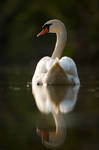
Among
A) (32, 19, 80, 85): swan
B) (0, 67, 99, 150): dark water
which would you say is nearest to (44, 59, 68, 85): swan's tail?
(32, 19, 80, 85): swan

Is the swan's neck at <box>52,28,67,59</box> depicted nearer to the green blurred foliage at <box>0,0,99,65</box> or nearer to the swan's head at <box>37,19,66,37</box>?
the swan's head at <box>37,19,66,37</box>

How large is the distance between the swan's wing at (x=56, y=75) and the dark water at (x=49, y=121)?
3.07ft

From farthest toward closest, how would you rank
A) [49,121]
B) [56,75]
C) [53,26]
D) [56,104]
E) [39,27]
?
1. [39,27]
2. [53,26]
3. [56,75]
4. [56,104]
5. [49,121]

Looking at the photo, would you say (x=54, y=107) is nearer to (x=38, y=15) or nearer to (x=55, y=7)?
(x=55, y=7)

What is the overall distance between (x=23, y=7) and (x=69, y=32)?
192 inches

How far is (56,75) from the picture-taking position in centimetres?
1034

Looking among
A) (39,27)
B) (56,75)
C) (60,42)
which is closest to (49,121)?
(56,75)

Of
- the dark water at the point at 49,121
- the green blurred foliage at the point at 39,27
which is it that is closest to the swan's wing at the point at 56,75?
the dark water at the point at 49,121

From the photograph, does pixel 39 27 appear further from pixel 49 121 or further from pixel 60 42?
pixel 49 121

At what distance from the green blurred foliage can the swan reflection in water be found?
41.7 ft

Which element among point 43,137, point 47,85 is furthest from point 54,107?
point 47,85

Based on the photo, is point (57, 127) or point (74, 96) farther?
point (74, 96)

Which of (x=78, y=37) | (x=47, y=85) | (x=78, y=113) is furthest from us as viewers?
(x=78, y=37)

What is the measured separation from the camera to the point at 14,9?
29188 mm
